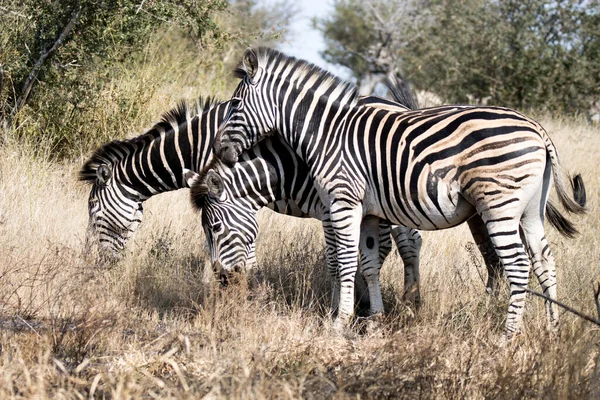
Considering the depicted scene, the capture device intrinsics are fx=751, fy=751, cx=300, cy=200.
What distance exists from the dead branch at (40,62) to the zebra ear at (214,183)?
3917 millimetres

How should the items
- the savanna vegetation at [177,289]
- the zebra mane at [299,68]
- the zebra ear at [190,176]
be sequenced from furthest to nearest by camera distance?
the zebra ear at [190,176] → the zebra mane at [299,68] → the savanna vegetation at [177,289]

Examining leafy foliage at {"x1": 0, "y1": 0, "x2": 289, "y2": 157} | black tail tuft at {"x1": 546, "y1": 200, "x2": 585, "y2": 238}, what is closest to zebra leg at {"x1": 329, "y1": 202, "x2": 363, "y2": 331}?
black tail tuft at {"x1": 546, "y1": 200, "x2": 585, "y2": 238}

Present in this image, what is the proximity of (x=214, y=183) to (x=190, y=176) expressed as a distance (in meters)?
0.38

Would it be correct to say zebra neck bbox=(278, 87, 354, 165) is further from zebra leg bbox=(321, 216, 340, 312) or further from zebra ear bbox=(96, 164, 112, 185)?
zebra ear bbox=(96, 164, 112, 185)

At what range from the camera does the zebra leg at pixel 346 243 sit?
19.1 ft

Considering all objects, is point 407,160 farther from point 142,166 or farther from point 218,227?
point 142,166

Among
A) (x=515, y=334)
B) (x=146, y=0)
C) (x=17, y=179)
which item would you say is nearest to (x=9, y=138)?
(x=17, y=179)

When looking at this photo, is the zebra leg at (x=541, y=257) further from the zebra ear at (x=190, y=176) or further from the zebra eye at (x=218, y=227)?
the zebra ear at (x=190, y=176)

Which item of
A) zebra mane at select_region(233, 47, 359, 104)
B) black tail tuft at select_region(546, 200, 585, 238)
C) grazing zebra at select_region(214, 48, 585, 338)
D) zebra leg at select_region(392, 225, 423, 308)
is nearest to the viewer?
grazing zebra at select_region(214, 48, 585, 338)

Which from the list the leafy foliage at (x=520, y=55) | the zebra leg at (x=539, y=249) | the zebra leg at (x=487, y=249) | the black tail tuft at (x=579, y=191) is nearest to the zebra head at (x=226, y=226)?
the zebra leg at (x=487, y=249)

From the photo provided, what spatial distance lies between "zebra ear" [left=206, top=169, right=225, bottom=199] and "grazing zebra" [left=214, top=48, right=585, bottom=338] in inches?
7.3

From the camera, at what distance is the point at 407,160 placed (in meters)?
5.51

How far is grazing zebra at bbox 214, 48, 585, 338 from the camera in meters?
5.15

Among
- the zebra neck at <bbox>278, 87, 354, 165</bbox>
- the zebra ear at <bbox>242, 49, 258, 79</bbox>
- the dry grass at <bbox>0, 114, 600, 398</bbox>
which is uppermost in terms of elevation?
the zebra ear at <bbox>242, 49, 258, 79</bbox>
